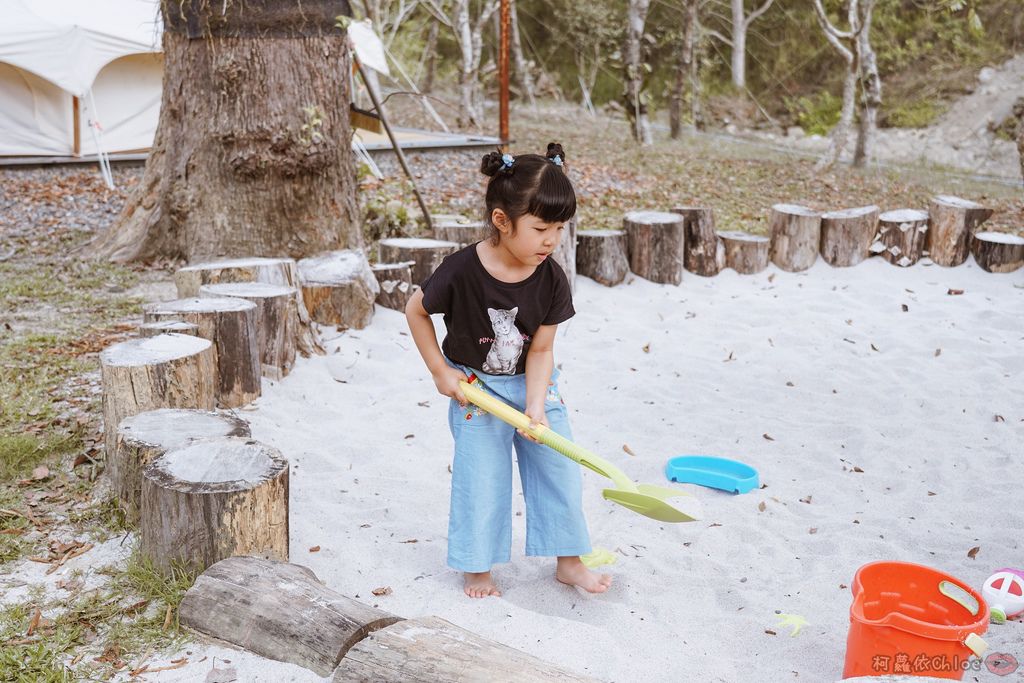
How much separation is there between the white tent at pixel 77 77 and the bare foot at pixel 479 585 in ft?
29.5

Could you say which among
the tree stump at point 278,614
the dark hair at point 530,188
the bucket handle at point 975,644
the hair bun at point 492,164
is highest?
the hair bun at point 492,164

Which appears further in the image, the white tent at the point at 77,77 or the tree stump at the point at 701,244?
the white tent at the point at 77,77

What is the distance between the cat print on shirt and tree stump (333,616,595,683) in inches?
34.5

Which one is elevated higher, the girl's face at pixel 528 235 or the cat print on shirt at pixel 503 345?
the girl's face at pixel 528 235

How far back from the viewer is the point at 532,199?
8.39ft

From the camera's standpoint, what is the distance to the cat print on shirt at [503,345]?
108 inches

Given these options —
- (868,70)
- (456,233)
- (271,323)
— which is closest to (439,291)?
(271,323)

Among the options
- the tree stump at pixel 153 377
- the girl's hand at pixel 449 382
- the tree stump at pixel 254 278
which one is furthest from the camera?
the tree stump at pixel 254 278

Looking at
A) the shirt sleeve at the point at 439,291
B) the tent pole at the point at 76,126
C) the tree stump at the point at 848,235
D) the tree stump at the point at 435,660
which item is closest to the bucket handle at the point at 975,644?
the tree stump at the point at 435,660

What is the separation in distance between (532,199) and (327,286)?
292 cm

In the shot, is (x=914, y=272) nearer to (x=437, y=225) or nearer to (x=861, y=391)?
(x=861, y=391)

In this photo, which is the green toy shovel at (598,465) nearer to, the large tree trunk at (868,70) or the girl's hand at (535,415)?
the girl's hand at (535,415)

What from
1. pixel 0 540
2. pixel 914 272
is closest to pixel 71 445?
pixel 0 540

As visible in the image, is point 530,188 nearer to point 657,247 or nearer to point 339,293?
point 339,293
